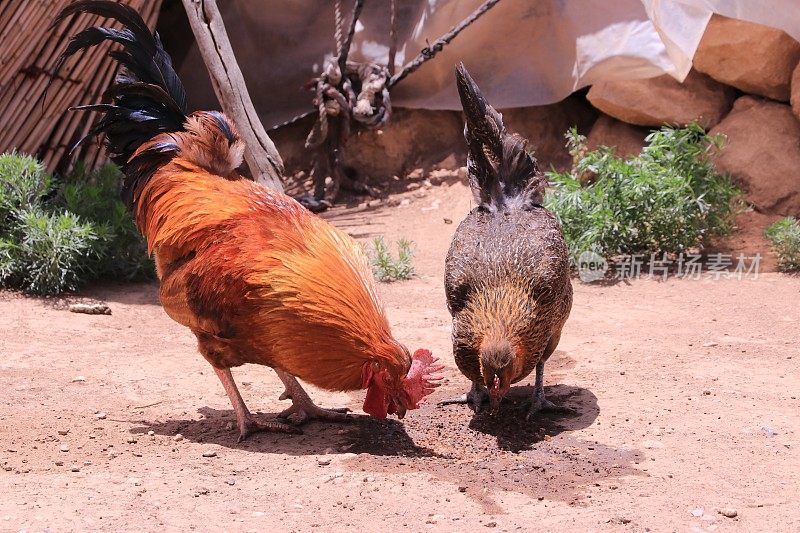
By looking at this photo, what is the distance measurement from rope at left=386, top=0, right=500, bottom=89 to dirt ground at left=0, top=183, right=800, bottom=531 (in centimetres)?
339

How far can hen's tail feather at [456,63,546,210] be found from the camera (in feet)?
16.8

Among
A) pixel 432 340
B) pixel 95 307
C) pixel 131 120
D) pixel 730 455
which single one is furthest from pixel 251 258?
pixel 95 307

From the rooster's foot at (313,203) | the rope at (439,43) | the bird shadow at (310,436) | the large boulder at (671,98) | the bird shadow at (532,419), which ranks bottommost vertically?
the bird shadow at (310,436)

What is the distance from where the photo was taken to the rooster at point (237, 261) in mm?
4109

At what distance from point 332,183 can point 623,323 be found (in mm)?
4279

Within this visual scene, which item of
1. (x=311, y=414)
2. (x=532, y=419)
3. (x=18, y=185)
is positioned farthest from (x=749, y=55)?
(x=18, y=185)

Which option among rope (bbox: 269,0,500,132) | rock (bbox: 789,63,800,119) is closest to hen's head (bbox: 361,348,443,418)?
rope (bbox: 269,0,500,132)

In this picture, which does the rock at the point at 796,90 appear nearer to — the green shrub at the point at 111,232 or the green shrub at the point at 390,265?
the green shrub at the point at 390,265

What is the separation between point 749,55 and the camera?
330 inches

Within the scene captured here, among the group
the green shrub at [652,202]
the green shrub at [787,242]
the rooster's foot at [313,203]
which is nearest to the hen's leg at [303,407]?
the green shrub at [652,202]

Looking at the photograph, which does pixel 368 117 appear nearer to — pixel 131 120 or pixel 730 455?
pixel 131 120

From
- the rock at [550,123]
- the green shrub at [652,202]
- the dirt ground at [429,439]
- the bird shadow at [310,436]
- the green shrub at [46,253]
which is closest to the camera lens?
the dirt ground at [429,439]

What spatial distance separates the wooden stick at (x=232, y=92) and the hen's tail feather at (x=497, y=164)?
204 cm

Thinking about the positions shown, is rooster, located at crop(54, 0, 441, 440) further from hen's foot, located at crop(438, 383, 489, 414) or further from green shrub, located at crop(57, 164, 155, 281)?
green shrub, located at crop(57, 164, 155, 281)
